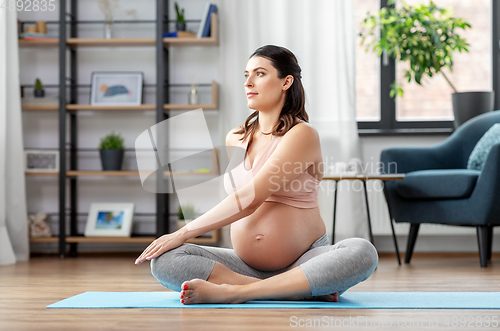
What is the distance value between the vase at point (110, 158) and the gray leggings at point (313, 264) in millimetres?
1823

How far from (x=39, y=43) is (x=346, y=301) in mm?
2639

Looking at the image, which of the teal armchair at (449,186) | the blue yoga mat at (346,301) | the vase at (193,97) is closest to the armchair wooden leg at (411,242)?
the teal armchair at (449,186)

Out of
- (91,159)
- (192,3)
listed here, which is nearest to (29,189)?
(91,159)

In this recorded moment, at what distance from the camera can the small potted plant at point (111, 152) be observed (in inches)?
124

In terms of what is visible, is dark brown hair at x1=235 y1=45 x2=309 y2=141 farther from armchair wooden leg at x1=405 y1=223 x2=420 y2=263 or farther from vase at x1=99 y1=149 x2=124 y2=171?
vase at x1=99 y1=149 x2=124 y2=171

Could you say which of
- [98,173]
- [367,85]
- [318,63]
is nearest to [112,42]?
[98,173]

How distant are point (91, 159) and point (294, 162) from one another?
2.27 meters

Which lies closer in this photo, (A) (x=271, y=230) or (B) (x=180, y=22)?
(A) (x=271, y=230)

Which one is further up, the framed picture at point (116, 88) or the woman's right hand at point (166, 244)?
the framed picture at point (116, 88)

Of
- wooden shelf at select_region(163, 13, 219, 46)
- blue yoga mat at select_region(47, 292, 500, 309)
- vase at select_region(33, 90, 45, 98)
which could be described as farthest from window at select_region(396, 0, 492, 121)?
vase at select_region(33, 90, 45, 98)

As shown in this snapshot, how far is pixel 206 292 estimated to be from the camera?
1312 mm

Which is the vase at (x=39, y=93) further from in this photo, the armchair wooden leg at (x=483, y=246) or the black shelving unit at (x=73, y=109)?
the armchair wooden leg at (x=483, y=246)

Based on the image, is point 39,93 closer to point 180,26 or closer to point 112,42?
point 112,42

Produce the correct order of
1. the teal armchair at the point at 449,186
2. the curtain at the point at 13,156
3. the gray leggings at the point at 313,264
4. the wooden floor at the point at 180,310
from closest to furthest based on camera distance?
the wooden floor at the point at 180,310, the gray leggings at the point at 313,264, the teal armchair at the point at 449,186, the curtain at the point at 13,156
